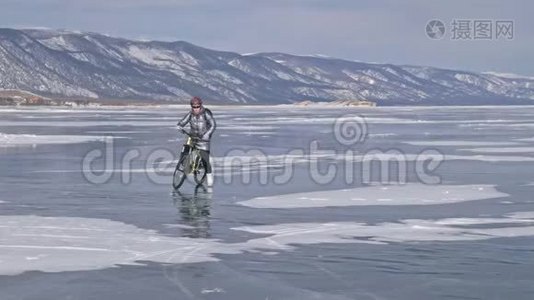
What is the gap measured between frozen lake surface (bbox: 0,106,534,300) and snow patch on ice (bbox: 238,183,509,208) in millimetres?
35

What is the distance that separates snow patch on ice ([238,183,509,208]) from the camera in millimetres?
15961

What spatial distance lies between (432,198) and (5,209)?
701cm

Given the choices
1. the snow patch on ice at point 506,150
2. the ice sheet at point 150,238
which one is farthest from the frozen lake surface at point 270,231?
the snow patch on ice at point 506,150

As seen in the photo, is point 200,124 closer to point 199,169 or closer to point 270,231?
point 199,169

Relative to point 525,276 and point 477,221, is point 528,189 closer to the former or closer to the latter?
Result: point 477,221

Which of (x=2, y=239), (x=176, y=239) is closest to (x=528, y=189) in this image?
(x=176, y=239)

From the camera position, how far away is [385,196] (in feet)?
55.7

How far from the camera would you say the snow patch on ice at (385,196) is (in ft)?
52.4

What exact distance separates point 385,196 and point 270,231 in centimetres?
475

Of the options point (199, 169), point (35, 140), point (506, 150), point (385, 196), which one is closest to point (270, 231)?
point (385, 196)

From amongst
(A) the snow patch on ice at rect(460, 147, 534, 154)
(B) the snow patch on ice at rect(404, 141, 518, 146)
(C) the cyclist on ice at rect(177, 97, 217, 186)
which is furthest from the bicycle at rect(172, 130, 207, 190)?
(B) the snow patch on ice at rect(404, 141, 518, 146)

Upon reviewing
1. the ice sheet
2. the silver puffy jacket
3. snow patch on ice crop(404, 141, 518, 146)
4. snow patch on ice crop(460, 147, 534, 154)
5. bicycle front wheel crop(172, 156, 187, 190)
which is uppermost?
the silver puffy jacket

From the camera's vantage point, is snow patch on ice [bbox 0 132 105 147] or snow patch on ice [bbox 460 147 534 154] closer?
snow patch on ice [bbox 460 147 534 154]

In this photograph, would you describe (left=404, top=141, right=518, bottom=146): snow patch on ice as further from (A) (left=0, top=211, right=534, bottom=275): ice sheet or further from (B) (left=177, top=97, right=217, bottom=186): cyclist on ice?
(A) (left=0, top=211, right=534, bottom=275): ice sheet
